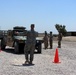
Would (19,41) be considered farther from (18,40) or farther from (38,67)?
(38,67)

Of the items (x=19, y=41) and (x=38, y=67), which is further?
(x=19, y=41)

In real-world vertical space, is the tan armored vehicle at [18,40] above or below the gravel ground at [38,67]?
above

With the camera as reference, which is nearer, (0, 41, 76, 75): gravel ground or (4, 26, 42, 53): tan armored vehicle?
(0, 41, 76, 75): gravel ground

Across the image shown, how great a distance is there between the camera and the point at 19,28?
28.2 meters

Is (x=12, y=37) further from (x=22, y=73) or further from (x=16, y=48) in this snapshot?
(x=22, y=73)

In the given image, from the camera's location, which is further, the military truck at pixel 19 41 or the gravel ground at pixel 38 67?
the military truck at pixel 19 41

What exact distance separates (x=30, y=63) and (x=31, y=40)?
3.60 feet

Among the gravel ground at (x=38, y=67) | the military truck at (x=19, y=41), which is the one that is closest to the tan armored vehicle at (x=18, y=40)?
the military truck at (x=19, y=41)

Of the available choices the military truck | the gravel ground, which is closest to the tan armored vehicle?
the military truck

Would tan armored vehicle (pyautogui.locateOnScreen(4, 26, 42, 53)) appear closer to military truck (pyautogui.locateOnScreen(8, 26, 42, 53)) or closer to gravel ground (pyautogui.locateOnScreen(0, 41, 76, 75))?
military truck (pyautogui.locateOnScreen(8, 26, 42, 53))

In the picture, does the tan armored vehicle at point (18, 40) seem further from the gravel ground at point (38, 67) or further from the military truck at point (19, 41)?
the gravel ground at point (38, 67)

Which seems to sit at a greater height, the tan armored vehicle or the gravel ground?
the tan armored vehicle

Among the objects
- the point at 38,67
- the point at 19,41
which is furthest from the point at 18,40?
the point at 38,67

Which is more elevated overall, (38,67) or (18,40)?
(18,40)
